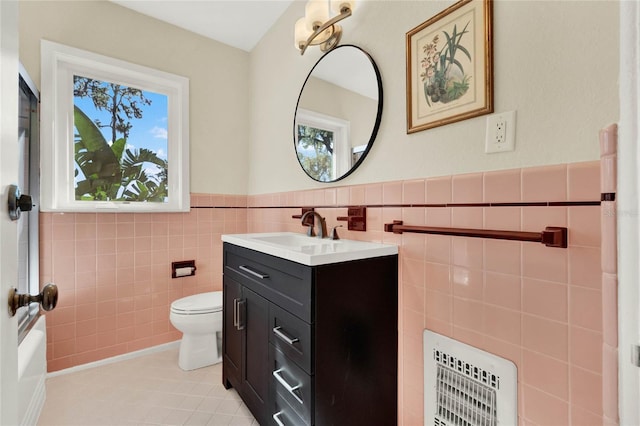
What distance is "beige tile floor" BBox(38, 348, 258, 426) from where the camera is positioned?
1.51m

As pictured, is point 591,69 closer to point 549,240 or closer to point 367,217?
point 549,240

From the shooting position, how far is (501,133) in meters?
0.97

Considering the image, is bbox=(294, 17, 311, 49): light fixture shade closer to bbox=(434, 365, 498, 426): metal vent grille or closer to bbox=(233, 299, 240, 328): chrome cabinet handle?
bbox=(233, 299, 240, 328): chrome cabinet handle

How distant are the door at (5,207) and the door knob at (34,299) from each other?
0.06ft

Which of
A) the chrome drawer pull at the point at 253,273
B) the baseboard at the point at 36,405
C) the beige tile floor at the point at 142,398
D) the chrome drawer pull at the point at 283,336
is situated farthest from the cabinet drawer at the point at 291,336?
the baseboard at the point at 36,405

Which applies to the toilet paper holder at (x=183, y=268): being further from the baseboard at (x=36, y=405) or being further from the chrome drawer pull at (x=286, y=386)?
the chrome drawer pull at (x=286, y=386)

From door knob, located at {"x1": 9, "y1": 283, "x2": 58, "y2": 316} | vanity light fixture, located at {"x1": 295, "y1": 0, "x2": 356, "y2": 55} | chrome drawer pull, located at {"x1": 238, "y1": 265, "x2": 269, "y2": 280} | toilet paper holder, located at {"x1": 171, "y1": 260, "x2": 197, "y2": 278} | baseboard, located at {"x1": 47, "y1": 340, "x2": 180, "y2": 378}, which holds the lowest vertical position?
baseboard, located at {"x1": 47, "y1": 340, "x2": 180, "y2": 378}

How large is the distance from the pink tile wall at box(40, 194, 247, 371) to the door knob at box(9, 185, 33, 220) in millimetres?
1619

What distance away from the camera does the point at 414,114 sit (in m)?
1.24

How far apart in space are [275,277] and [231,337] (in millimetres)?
652

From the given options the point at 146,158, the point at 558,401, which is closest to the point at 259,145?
the point at 146,158

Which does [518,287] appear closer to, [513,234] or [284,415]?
[513,234]

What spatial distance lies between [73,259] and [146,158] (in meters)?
0.84

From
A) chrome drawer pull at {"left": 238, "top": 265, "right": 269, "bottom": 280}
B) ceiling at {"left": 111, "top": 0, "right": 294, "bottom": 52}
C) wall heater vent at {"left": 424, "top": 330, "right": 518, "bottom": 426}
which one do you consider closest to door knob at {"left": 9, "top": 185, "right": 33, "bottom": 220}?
chrome drawer pull at {"left": 238, "top": 265, "right": 269, "bottom": 280}
